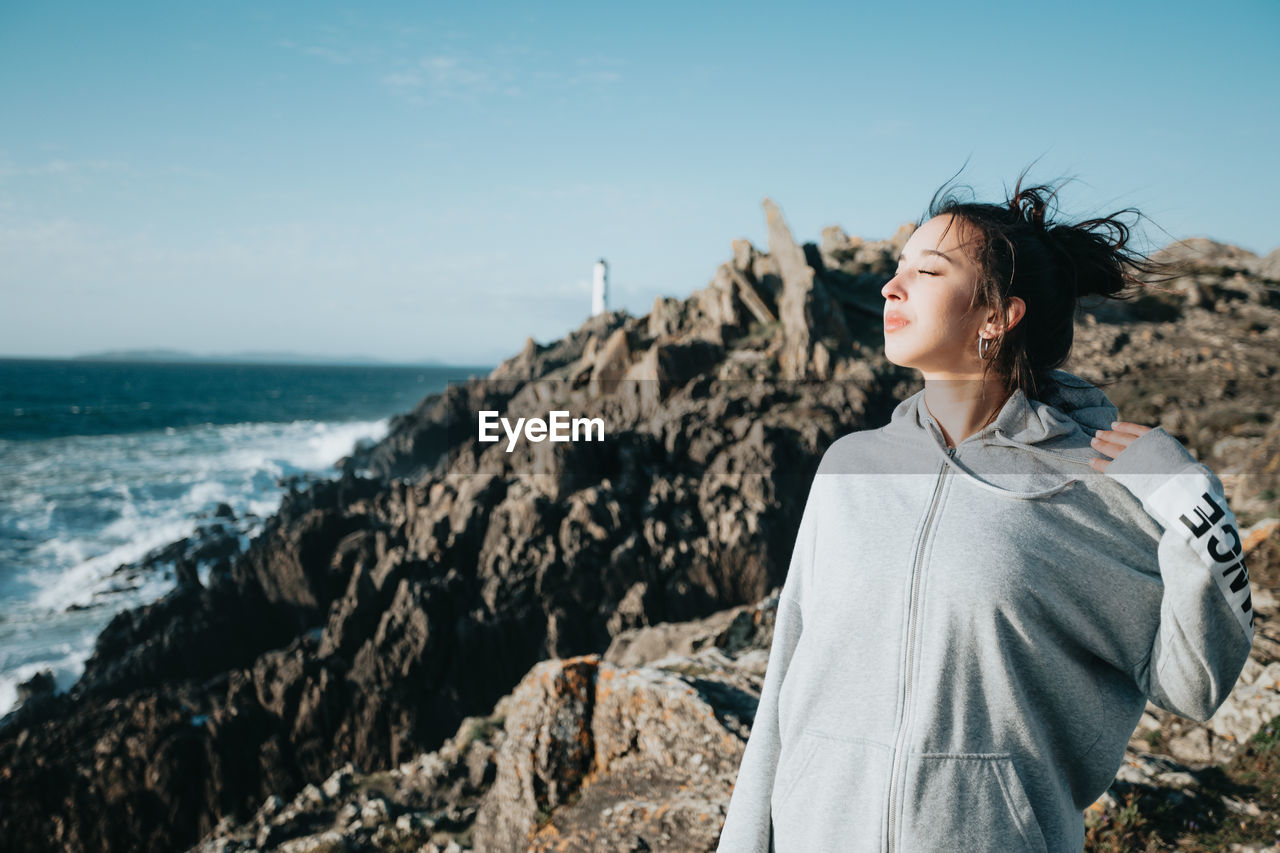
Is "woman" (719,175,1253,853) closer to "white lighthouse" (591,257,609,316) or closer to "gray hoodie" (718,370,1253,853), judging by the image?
"gray hoodie" (718,370,1253,853)

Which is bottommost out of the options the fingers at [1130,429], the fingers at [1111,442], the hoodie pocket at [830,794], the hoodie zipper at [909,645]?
the hoodie pocket at [830,794]

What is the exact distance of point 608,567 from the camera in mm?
16422

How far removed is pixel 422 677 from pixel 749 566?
24.4 feet

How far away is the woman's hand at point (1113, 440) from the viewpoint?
1.52 metres

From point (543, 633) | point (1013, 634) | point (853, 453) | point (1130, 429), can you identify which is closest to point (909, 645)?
point (1013, 634)

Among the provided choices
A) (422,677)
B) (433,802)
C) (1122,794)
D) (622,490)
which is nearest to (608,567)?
(622,490)

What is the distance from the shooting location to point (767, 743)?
1.93 meters

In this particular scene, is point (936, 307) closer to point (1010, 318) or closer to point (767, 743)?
point (1010, 318)

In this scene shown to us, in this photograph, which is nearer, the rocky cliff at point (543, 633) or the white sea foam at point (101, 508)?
the rocky cliff at point (543, 633)

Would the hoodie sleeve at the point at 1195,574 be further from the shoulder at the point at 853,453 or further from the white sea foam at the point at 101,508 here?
the white sea foam at the point at 101,508

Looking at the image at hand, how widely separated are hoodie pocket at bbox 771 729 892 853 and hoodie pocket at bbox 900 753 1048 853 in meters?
0.07

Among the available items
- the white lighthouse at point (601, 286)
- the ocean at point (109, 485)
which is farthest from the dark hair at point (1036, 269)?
the white lighthouse at point (601, 286)

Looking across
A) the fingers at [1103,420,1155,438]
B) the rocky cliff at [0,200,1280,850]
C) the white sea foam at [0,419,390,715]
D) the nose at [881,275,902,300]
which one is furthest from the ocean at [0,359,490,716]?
the fingers at [1103,420,1155,438]

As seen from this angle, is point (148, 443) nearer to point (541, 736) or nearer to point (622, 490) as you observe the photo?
point (622, 490)
